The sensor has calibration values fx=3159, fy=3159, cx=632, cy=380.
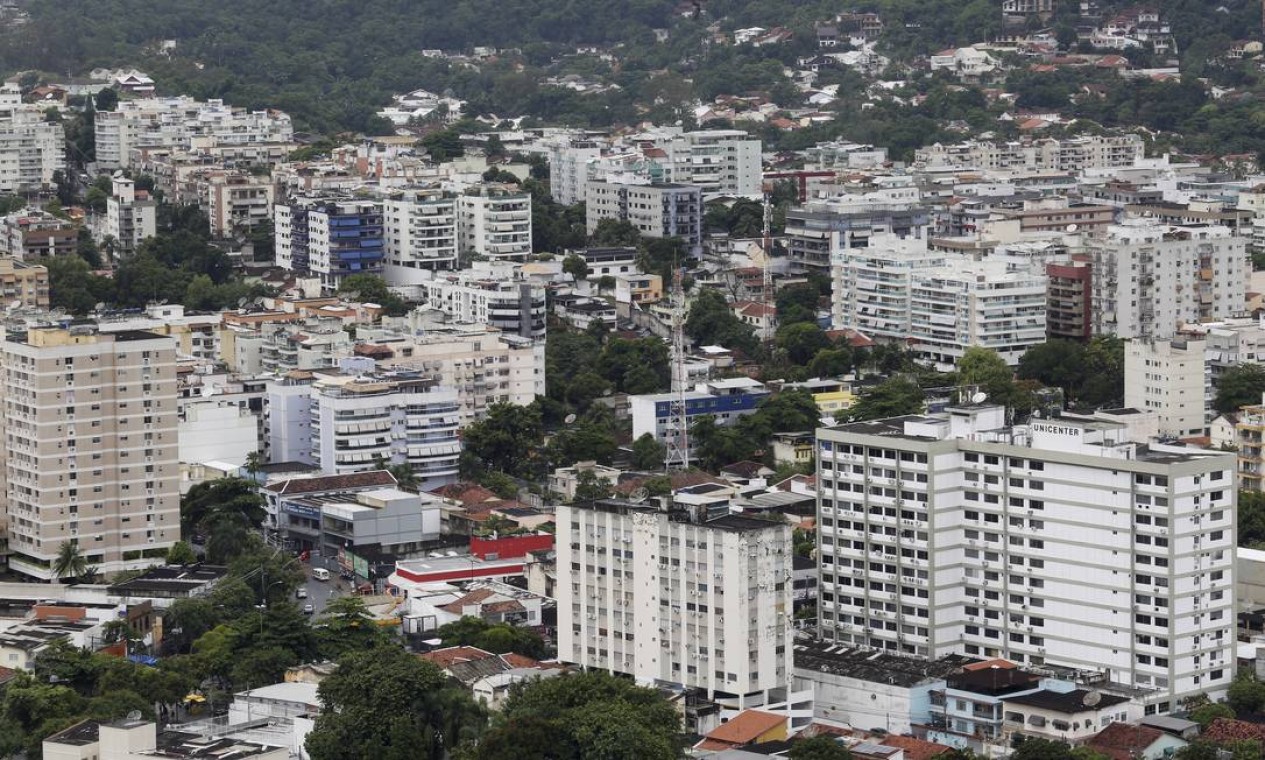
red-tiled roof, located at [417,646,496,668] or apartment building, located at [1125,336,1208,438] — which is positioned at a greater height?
apartment building, located at [1125,336,1208,438]

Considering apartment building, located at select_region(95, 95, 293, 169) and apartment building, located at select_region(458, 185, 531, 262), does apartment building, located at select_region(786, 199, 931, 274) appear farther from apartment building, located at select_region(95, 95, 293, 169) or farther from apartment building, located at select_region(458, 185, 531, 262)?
apartment building, located at select_region(95, 95, 293, 169)

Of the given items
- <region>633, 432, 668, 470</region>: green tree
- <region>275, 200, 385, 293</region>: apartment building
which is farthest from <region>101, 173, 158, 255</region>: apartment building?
<region>633, 432, 668, 470</region>: green tree

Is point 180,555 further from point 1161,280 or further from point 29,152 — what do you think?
point 29,152

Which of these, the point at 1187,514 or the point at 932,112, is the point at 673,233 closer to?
the point at 932,112

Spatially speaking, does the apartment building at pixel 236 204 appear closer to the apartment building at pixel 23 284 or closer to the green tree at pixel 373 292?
the green tree at pixel 373 292

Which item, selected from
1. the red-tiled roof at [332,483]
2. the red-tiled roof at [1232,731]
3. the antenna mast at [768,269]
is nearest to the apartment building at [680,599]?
the red-tiled roof at [1232,731]

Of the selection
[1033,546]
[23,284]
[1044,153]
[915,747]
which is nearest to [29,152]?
[23,284]

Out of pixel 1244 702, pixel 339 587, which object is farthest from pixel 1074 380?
pixel 1244 702
